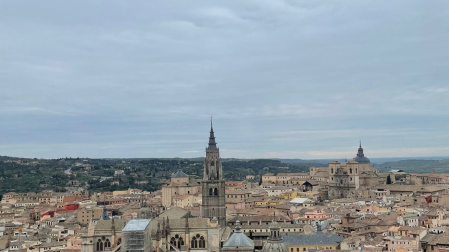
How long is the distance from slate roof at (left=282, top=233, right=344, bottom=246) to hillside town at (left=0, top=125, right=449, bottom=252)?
12 cm

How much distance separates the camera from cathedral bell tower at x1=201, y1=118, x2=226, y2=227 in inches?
3152

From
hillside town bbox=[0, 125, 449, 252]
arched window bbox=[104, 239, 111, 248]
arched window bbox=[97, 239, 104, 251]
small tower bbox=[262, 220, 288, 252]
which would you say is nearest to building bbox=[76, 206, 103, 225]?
hillside town bbox=[0, 125, 449, 252]

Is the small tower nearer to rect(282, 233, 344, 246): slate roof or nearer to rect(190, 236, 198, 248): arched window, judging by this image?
rect(190, 236, 198, 248): arched window

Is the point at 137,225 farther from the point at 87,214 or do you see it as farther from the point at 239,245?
the point at 87,214

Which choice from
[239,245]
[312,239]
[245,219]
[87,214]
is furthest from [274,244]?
[87,214]

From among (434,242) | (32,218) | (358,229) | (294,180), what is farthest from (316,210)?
(294,180)

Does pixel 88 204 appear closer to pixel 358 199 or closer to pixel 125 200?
pixel 125 200

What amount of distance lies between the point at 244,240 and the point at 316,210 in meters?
36.9

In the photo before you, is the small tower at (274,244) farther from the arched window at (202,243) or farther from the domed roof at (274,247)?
the arched window at (202,243)

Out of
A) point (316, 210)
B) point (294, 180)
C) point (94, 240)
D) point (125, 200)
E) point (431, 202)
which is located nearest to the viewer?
point (94, 240)

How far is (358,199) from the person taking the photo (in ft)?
362

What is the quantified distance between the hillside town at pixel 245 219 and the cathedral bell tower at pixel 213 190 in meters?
0.14

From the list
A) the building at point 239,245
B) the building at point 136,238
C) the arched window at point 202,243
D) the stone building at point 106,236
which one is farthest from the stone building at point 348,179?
the building at point 136,238

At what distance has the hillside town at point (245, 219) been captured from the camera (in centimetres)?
6171
